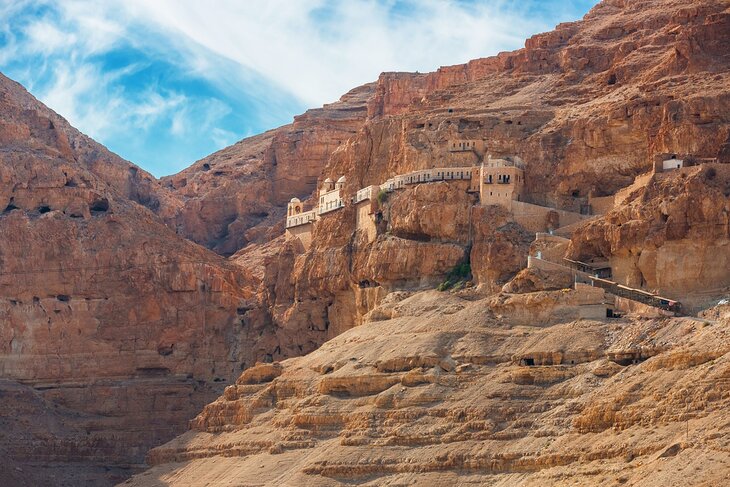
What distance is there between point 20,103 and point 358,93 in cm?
2992

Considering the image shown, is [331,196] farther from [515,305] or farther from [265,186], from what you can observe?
[265,186]

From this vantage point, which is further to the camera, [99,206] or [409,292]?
[99,206]

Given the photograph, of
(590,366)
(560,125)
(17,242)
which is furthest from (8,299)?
(590,366)

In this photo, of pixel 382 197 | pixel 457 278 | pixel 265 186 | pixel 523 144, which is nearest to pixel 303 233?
pixel 382 197

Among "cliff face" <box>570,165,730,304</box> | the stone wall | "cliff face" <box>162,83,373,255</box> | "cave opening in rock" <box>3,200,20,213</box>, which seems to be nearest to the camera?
"cliff face" <box>570,165,730,304</box>

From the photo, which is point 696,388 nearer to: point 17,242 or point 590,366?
point 590,366

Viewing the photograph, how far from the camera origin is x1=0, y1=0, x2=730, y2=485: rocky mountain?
96.7 m

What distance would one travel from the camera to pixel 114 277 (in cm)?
12988

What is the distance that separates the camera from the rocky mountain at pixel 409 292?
96.7 metres

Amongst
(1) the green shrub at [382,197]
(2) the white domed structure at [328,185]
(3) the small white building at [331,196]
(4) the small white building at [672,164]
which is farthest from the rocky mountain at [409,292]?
(4) the small white building at [672,164]

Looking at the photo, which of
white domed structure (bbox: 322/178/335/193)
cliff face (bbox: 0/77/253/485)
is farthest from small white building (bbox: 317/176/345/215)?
cliff face (bbox: 0/77/253/485)

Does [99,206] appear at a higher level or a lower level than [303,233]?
higher

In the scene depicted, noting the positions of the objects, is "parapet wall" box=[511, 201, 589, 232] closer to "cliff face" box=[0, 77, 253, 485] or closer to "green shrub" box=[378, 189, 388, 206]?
"green shrub" box=[378, 189, 388, 206]

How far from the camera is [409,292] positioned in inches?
4449
